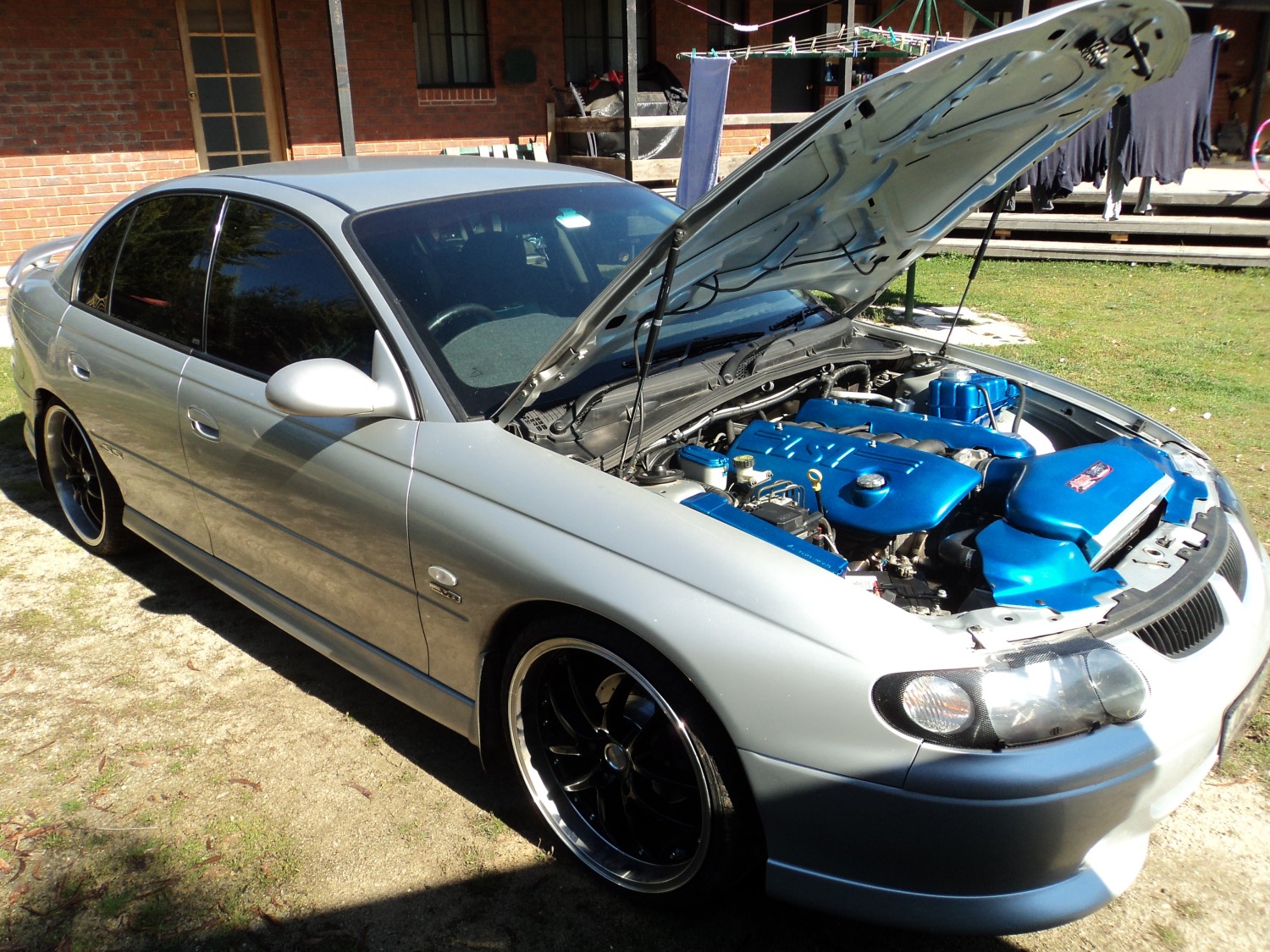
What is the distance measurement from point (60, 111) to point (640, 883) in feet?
34.7

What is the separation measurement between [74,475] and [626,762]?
3254 millimetres

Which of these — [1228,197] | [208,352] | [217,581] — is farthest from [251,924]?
[1228,197]

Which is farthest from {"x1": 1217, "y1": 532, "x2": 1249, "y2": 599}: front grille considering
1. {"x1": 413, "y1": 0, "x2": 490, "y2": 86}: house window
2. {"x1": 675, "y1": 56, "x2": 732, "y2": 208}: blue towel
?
{"x1": 413, "y1": 0, "x2": 490, "y2": 86}: house window

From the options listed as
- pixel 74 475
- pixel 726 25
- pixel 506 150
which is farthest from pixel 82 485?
pixel 726 25

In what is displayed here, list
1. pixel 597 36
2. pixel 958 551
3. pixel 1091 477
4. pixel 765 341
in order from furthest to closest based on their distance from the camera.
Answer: pixel 597 36
pixel 765 341
pixel 1091 477
pixel 958 551

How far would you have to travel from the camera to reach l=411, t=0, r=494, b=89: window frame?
11945 millimetres

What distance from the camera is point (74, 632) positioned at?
12.4ft

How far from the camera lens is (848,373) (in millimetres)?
3527

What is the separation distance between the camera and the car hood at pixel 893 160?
7.40 ft

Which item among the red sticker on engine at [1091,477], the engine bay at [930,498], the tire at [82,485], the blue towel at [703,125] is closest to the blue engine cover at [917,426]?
the engine bay at [930,498]

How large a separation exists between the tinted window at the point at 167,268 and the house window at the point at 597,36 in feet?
33.4

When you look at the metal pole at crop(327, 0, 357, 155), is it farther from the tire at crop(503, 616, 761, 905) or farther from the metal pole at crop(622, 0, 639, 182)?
the tire at crop(503, 616, 761, 905)

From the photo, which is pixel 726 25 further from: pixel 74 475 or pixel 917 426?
pixel 917 426

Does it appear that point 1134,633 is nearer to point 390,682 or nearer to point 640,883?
point 640,883
